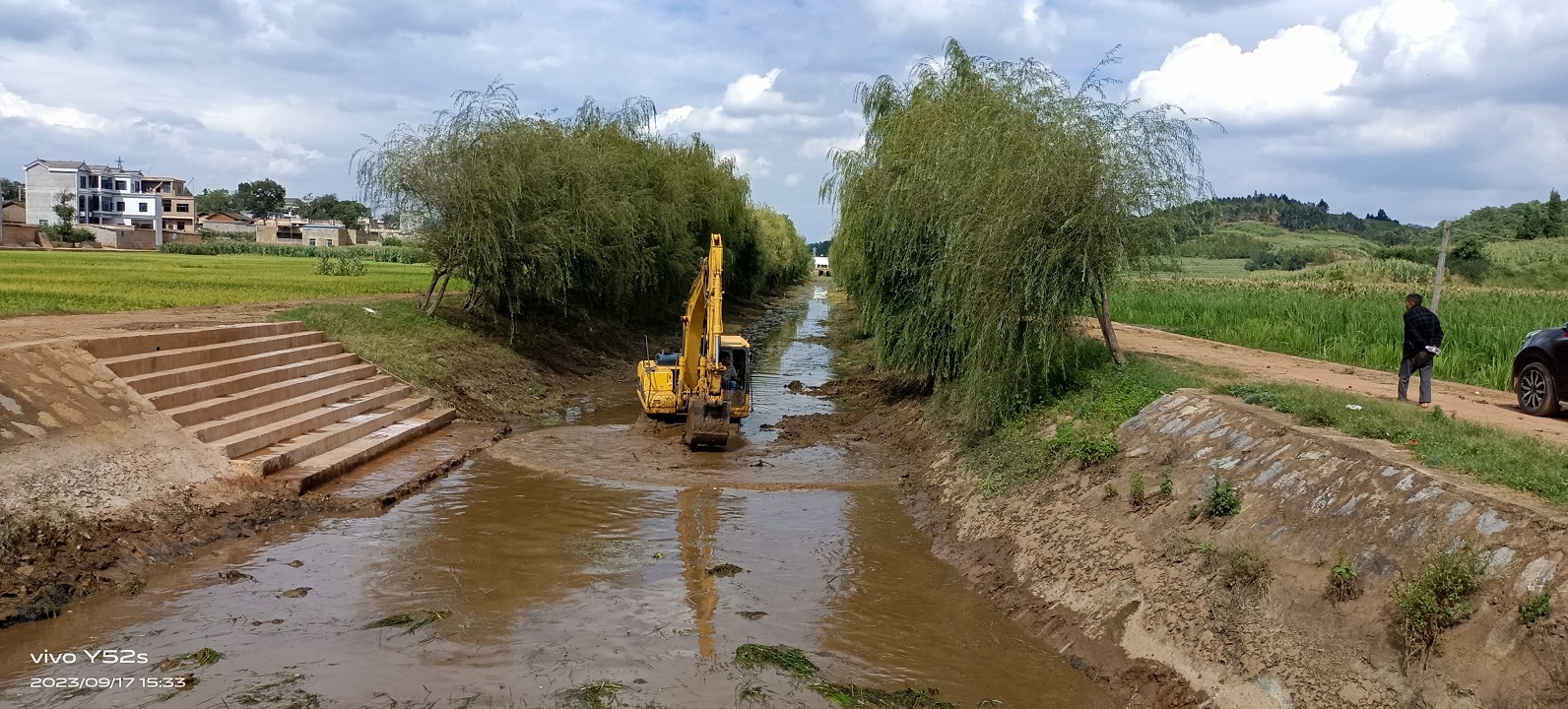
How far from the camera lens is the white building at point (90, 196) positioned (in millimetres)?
97750

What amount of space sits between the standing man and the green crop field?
2247 centimetres

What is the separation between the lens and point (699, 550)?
11891mm

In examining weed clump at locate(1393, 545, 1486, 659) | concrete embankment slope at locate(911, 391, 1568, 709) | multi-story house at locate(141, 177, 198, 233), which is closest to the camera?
concrete embankment slope at locate(911, 391, 1568, 709)

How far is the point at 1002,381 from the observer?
14.8 meters

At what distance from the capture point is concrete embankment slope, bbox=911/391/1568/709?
634cm

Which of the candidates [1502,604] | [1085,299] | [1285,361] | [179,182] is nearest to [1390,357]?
[1285,361]

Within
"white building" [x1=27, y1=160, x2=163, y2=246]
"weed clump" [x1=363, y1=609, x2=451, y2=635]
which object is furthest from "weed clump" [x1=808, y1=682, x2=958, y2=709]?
"white building" [x1=27, y1=160, x2=163, y2=246]

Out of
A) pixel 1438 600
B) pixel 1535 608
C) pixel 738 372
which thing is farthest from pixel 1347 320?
pixel 1535 608

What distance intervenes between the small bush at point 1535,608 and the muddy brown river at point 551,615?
121 inches

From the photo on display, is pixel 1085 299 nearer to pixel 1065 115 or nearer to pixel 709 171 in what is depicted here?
pixel 1065 115

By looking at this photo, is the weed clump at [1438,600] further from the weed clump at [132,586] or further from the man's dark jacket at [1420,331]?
the weed clump at [132,586]

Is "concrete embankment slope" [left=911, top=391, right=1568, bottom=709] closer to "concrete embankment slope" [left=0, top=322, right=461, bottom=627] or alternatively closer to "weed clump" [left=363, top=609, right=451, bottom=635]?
"weed clump" [left=363, top=609, right=451, bottom=635]

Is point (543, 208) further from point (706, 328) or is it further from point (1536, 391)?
point (1536, 391)

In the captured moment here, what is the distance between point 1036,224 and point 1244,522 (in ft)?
20.3
